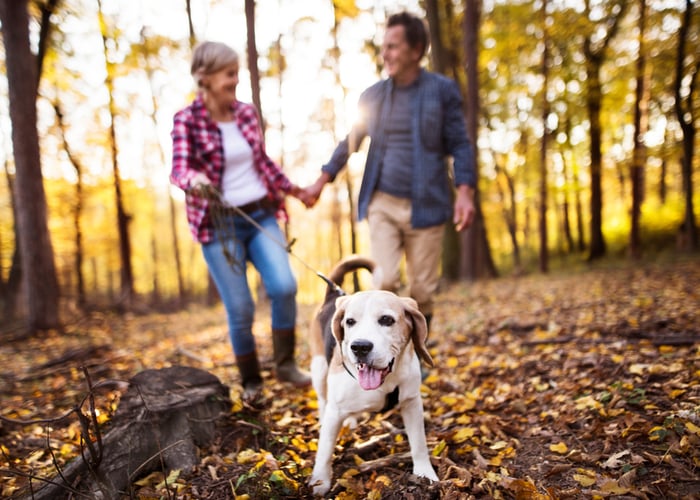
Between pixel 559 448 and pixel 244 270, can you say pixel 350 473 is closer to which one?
pixel 559 448

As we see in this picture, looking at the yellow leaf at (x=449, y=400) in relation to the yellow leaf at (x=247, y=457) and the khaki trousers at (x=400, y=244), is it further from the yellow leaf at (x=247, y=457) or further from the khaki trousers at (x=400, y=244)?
the yellow leaf at (x=247, y=457)

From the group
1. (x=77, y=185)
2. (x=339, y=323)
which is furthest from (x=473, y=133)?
(x=77, y=185)

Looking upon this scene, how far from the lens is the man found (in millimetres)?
3520

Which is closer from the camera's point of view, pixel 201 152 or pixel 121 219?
pixel 201 152

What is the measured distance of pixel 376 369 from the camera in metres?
2.08

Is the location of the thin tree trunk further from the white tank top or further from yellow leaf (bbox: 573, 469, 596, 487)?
yellow leaf (bbox: 573, 469, 596, 487)

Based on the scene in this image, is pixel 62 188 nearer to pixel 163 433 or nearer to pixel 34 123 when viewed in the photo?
pixel 34 123

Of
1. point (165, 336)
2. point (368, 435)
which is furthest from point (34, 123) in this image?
point (368, 435)

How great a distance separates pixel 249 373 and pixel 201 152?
1.84m

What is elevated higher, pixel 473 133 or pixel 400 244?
pixel 473 133

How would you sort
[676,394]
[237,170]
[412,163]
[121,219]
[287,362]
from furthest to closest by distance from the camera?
[121,219] < [287,362] < [412,163] < [237,170] < [676,394]

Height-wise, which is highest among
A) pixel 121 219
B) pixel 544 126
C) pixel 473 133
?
pixel 544 126

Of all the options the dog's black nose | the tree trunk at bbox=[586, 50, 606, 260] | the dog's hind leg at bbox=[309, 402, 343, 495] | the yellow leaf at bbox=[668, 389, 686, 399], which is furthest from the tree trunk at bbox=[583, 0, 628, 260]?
the dog's hind leg at bbox=[309, 402, 343, 495]

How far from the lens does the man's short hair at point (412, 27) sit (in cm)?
343
